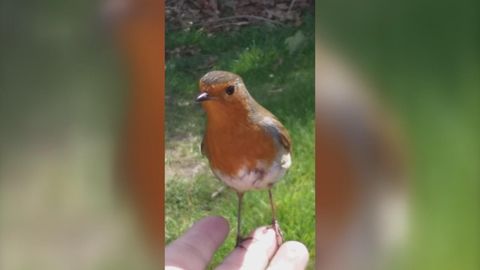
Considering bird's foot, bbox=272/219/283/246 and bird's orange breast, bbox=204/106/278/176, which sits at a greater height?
bird's orange breast, bbox=204/106/278/176

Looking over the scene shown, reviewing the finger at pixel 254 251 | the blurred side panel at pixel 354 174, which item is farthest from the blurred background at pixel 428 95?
the finger at pixel 254 251

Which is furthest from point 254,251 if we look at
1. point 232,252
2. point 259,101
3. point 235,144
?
point 259,101

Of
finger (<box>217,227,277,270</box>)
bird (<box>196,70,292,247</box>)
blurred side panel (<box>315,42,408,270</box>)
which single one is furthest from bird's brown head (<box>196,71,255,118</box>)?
finger (<box>217,227,277,270</box>)

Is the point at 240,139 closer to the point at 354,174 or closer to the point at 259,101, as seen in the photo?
the point at 259,101

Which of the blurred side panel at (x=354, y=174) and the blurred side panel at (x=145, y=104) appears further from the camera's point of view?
the blurred side panel at (x=354, y=174)

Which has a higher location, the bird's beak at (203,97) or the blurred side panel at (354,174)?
the bird's beak at (203,97)

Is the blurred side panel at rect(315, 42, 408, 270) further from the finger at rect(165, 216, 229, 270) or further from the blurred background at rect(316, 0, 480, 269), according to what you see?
the finger at rect(165, 216, 229, 270)

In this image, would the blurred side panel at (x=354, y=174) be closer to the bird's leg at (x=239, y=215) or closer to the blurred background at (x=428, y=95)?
the blurred background at (x=428, y=95)
